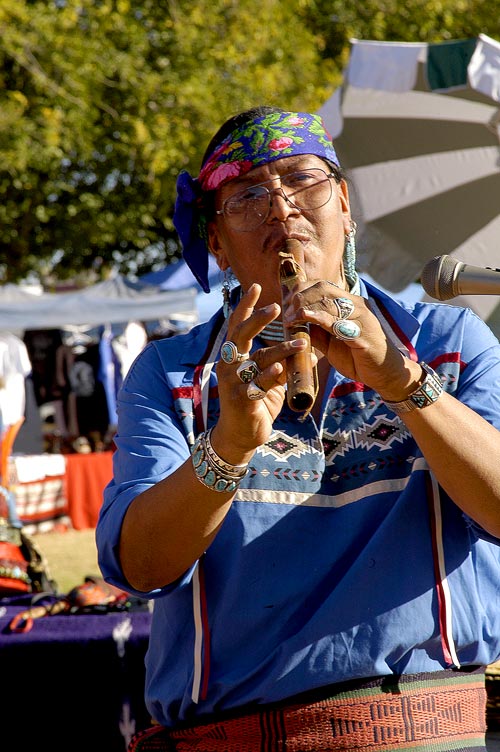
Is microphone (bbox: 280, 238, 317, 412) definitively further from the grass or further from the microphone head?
the grass

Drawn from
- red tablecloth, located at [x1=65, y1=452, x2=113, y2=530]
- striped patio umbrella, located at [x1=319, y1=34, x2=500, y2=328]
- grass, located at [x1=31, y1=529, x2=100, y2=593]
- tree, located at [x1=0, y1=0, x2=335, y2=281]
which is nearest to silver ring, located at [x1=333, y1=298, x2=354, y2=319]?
striped patio umbrella, located at [x1=319, y1=34, x2=500, y2=328]

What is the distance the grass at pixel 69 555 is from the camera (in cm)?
780

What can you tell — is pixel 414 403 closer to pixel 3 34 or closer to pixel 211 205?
pixel 211 205

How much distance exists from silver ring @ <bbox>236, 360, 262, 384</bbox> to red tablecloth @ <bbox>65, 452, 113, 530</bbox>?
9.39 meters

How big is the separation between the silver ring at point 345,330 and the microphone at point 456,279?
0.14m

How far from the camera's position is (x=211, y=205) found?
209 centimetres

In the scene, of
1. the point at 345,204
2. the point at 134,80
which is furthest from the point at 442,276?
the point at 134,80

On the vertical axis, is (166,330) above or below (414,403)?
below

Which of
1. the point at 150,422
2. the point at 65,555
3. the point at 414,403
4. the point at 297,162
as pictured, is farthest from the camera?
the point at 65,555

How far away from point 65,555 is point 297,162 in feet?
25.2

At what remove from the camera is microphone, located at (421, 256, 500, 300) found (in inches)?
57.9

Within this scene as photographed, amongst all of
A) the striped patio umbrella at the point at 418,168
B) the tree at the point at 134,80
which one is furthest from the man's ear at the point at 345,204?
the tree at the point at 134,80

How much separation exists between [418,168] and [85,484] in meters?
6.24

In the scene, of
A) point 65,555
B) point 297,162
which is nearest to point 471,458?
point 297,162
